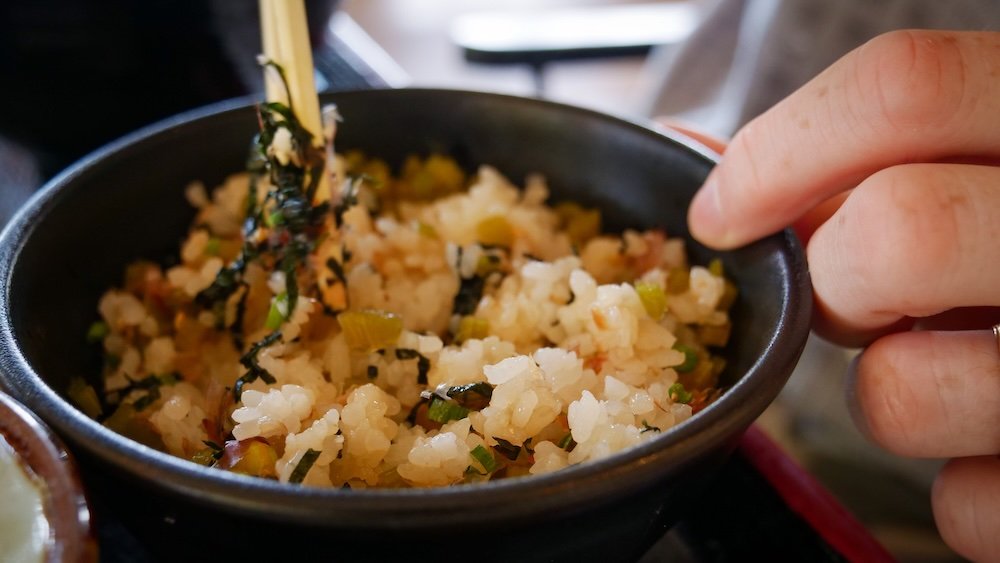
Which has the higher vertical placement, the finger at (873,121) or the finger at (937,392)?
the finger at (873,121)

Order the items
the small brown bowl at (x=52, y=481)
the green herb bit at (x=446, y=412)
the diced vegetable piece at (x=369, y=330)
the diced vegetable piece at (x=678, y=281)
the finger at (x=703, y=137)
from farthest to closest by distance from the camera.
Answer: the finger at (x=703, y=137) < the diced vegetable piece at (x=678, y=281) < the diced vegetable piece at (x=369, y=330) < the green herb bit at (x=446, y=412) < the small brown bowl at (x=52, y=481)

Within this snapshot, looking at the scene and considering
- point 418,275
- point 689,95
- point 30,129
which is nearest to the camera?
point 418,275

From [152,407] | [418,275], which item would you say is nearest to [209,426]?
[152,407]

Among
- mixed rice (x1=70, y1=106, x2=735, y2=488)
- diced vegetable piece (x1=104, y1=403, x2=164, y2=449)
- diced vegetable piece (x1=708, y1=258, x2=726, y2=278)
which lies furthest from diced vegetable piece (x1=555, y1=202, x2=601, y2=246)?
diced vegetable piece (x1=104, y1=403, x2=164, y2=449)

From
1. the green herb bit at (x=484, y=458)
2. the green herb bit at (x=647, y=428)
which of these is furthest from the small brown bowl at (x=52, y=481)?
the green herb bit at (x=647, y=428)

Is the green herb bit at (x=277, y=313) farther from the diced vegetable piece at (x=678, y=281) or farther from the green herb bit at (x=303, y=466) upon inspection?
the diced vegetable piece at (x=678, y=281)

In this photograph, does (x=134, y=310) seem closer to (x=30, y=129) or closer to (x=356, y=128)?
(x=356, y=128)

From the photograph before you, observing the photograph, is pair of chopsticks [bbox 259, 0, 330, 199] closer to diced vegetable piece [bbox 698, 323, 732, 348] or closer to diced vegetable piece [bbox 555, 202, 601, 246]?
diced vegetable piece [bbox 555, 202, 601, 246]
